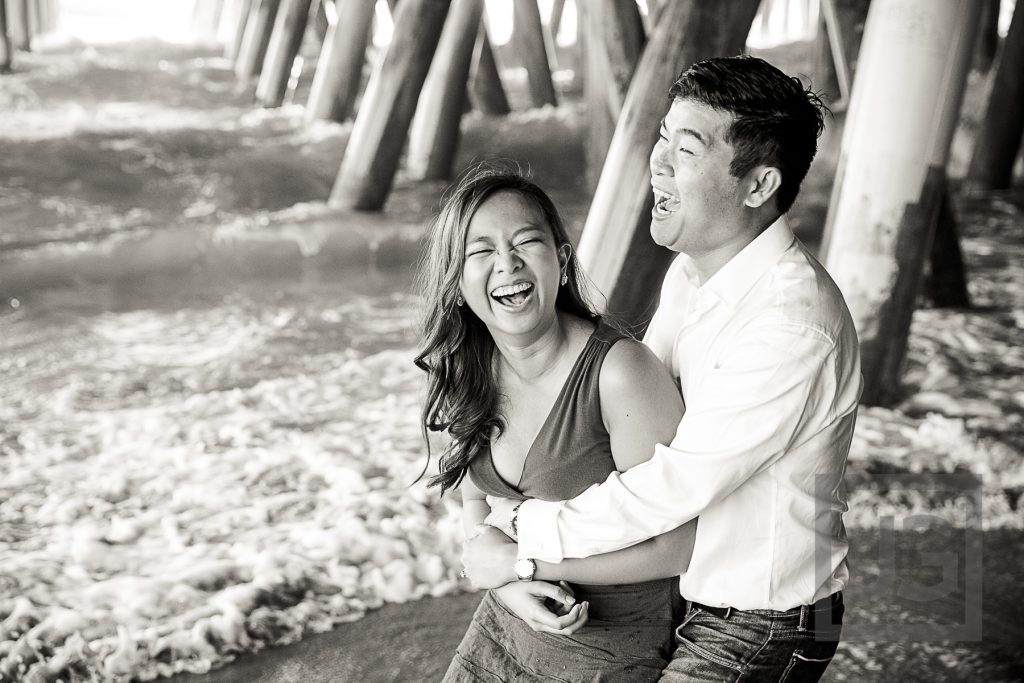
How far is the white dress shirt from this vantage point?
145 cm

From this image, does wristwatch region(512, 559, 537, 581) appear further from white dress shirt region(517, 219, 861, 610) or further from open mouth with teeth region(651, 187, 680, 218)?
open mouth with teeth region(651, 187, 680, 218)

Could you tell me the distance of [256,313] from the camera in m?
6.45

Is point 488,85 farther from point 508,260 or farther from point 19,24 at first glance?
point 508,260

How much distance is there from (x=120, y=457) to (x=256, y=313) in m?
2.26

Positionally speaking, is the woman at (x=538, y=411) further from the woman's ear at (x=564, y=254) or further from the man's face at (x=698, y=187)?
the man's face at (x=698, y=187)

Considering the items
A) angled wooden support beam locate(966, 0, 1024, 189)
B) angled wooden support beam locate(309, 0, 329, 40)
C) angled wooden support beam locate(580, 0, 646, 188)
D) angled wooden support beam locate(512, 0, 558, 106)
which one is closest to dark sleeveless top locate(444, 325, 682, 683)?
angled wooden support beam locate(580, 0, 646, 188)

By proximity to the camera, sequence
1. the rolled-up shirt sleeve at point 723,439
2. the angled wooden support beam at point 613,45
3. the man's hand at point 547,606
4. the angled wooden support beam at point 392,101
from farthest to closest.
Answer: the angled wooden support beam at point 392,101
the angled wooden support beam at point 613,45
the man's hand at point 547,606
the rolled-up shirt sleeve at point 723,439

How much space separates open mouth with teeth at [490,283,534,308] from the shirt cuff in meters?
0.32

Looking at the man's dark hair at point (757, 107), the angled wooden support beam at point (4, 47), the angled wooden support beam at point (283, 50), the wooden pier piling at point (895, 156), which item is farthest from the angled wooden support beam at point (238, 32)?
the man's dark hair at point (757, 107)

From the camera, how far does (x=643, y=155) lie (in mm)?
3617

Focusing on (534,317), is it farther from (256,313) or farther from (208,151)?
(208,151)

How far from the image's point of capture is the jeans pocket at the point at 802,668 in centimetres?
154

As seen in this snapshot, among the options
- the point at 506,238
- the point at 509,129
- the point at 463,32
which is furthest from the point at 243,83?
the point at 506,238

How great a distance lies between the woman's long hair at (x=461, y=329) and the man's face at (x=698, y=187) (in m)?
0.20
